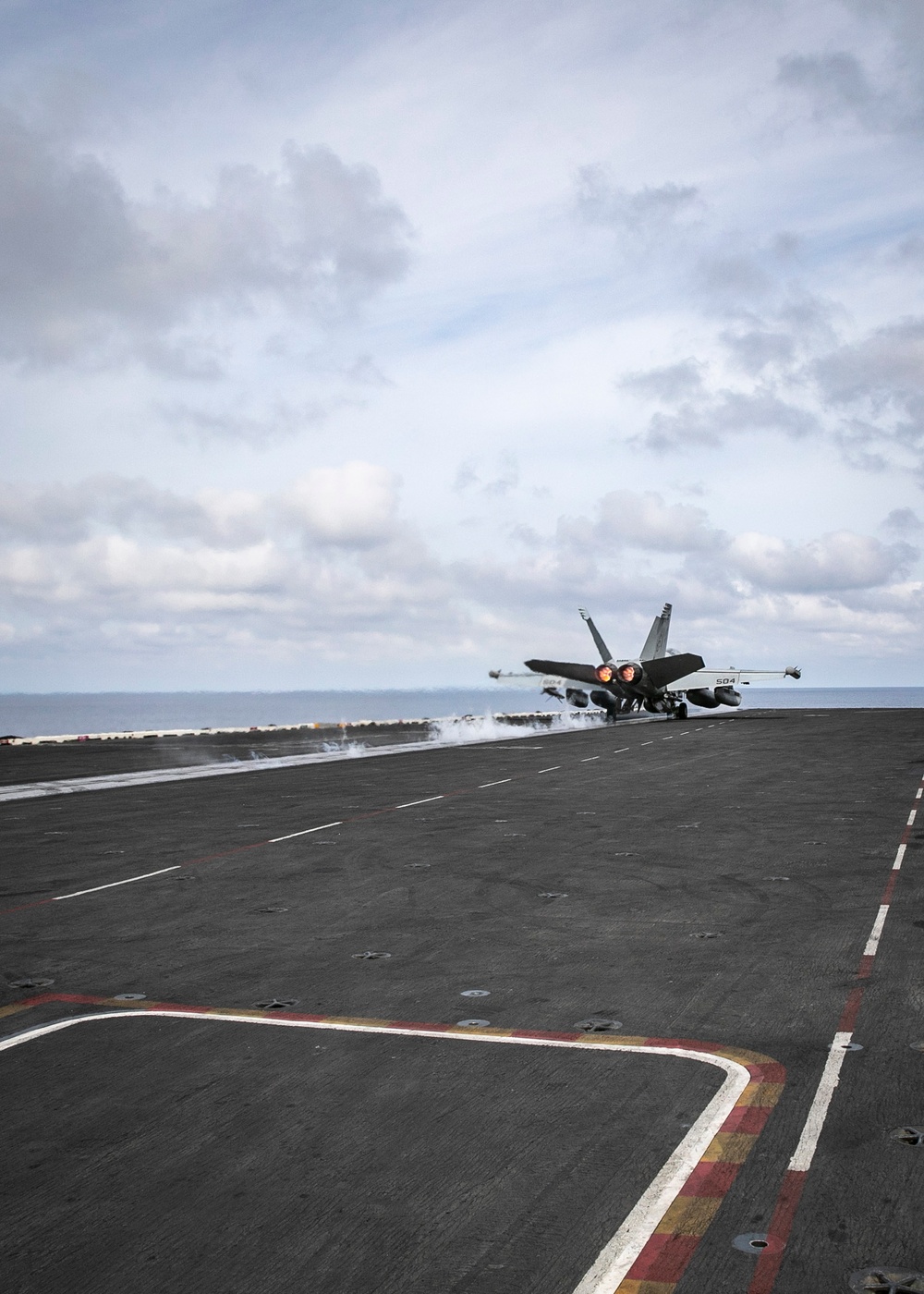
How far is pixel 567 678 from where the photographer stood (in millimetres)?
72375

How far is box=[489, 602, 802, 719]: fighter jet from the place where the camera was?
65062 mm

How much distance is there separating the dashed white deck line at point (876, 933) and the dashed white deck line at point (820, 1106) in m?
2.96

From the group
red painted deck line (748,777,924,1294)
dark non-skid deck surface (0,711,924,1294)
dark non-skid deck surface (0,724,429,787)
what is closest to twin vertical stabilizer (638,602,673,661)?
dark non-skid deck surface (0,724,429,787)

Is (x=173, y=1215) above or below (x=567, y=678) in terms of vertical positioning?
below

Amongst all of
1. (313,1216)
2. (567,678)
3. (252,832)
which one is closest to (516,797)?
(252,832)

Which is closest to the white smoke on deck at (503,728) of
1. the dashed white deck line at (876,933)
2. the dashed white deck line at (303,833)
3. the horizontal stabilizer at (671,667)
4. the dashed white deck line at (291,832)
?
the horizontal stabilizer at (671,667)

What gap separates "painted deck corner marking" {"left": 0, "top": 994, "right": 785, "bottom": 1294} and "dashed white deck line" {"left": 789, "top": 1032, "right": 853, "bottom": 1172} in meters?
0.27

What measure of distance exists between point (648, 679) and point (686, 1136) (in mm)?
60491

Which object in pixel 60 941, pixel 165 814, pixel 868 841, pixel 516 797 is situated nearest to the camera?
pixel 60 941

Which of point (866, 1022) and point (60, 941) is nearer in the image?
point (866, 1022)

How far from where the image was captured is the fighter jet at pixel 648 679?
65.1 meters

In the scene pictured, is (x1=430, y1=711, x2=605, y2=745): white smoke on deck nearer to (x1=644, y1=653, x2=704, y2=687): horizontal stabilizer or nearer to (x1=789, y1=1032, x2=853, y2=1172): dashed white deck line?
(x1=644, y1=653, x2=704, y2=687): horizontal stabilizer

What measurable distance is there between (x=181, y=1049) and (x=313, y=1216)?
3082 mm

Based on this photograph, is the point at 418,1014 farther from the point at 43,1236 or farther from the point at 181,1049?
the point at 43,1236
